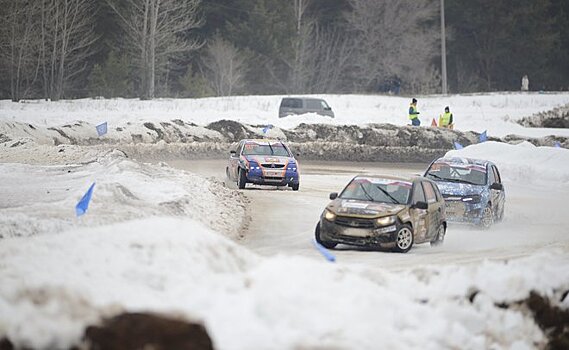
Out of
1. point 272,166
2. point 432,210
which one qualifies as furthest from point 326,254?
point 272,166

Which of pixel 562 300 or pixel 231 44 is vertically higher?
pixel 231 44

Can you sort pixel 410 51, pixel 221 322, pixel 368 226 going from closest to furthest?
1. pixel 221 322
2. pixel 368 226
3. pixel 410 51

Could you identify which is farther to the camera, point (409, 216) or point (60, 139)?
point (60, 139)

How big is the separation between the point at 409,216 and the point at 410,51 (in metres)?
71.0

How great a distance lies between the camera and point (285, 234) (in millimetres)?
20188

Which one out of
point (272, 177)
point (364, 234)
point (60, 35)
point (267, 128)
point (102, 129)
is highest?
point (60, 35)

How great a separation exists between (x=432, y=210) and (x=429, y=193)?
566 millimetres

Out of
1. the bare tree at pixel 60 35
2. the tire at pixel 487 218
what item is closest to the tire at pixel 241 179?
the tire at pixel 487 218

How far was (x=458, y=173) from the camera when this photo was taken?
23969 mm

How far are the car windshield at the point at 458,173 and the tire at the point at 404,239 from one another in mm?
5717

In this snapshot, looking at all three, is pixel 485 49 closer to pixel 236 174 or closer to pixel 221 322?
pixel 236 174

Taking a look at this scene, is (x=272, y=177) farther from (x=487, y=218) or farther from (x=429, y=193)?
(x=429, y=193)

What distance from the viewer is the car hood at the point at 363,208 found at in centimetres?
1789

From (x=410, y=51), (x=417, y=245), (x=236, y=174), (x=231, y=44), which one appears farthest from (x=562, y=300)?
(x=410, y=51)
